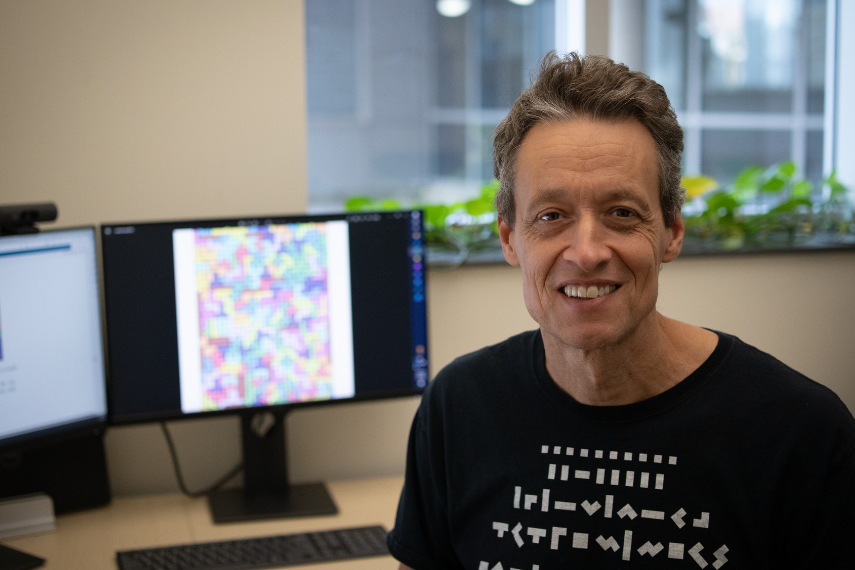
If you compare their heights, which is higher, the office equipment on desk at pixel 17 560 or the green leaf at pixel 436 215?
the green leaf at pixel 436 215

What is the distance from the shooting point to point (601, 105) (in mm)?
1034

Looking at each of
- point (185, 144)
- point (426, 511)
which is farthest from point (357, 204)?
point (426, 511)

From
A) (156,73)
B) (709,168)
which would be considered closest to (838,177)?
(709,168)

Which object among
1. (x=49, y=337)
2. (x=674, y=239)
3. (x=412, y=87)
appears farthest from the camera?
(x=412, y=87)

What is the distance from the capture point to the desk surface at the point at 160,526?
1.44 metres

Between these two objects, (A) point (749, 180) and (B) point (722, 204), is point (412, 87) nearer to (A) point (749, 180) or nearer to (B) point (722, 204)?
(B) point (722, 204)

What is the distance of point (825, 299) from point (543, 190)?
1531 mm

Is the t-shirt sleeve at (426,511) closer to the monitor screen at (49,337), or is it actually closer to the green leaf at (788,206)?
the monitor screen at (49,337)

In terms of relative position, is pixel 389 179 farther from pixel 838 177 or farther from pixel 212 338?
pixel 838 177

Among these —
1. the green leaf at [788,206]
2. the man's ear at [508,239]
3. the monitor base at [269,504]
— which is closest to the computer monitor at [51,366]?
the monitor base at [269,504]

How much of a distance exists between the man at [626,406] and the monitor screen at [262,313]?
631 millimetres

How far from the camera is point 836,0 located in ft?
8.38

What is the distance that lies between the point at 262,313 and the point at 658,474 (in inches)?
36.0

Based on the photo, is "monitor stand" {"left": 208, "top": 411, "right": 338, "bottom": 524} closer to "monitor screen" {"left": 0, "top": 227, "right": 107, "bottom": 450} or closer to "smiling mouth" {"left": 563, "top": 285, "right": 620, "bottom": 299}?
"monitor screen" {"left": 0, "top": 227, "right": 107, "bottom": 450}
